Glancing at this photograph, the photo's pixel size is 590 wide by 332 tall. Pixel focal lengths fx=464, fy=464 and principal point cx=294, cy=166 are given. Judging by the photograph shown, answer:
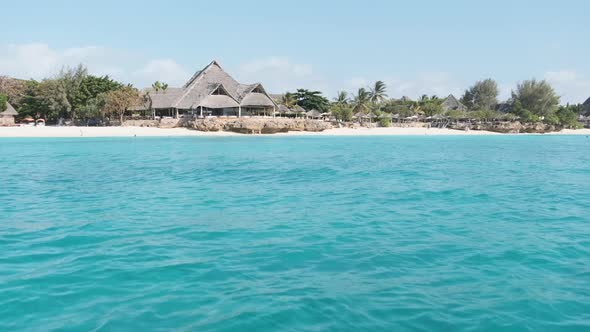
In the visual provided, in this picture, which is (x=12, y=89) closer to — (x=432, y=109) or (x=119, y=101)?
(x=119, y=101)

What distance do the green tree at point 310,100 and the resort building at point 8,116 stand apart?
32.4 meters

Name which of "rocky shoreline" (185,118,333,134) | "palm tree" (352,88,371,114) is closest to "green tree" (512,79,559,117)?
"palm tree" (352,88,371,114)

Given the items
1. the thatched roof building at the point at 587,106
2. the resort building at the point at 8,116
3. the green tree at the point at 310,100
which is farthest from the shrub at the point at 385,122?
the resort building at the point at 8,116

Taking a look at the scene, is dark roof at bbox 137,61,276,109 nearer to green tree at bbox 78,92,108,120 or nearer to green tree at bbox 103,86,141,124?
green tree at bbox 103,86,141,124

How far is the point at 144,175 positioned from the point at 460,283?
1275 centimetres

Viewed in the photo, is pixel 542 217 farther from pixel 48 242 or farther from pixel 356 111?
pixel 356 111

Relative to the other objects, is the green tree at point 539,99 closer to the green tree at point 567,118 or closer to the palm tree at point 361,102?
the green tree at point 567,118

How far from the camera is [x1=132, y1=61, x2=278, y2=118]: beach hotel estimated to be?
46.1m

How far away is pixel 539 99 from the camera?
237ft

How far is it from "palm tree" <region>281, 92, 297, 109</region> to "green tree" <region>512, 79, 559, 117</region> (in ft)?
119

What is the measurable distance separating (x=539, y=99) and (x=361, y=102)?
30.2 m

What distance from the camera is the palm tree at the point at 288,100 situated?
186 feet

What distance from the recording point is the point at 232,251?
6566 millimetres

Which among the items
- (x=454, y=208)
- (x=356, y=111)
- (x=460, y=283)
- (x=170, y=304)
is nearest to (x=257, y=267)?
(x=170, y=304)
